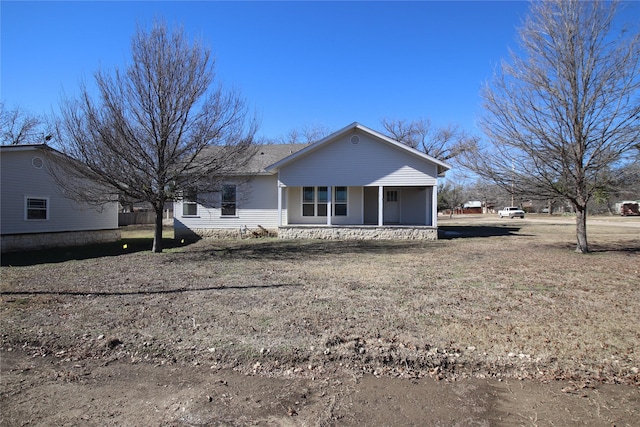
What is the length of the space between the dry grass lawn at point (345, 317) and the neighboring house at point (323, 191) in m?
8.30

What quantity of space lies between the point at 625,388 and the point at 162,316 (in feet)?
18.4

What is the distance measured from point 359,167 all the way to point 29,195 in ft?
47.2

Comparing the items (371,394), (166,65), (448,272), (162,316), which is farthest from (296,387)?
(166,65)

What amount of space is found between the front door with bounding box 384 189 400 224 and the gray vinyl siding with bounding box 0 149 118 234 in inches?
577

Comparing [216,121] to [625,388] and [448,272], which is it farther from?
[625,388]

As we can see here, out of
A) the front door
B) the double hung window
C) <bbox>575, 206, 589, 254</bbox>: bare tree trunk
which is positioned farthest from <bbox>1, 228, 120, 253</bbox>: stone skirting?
<bbox>575, 206, 589, 254</bbox>: bare tree trunk

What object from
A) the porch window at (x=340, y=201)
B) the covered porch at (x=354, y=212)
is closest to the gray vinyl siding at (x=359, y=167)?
the covered porch at (x=354, y=212)

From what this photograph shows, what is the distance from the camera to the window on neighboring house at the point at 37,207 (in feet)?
Answer: 49.2

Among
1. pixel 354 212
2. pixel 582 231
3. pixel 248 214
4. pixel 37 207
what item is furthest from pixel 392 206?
pixel 37 207

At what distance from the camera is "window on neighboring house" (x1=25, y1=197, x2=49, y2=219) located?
590 inches

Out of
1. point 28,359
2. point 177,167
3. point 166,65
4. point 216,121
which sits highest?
point 166,65

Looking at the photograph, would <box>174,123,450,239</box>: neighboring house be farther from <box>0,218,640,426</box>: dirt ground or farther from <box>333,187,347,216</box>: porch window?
<box>0,218,640,426</box>: dirt ground

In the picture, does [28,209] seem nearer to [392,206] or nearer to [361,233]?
[361,233]

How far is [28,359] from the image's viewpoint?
423 centimetres
